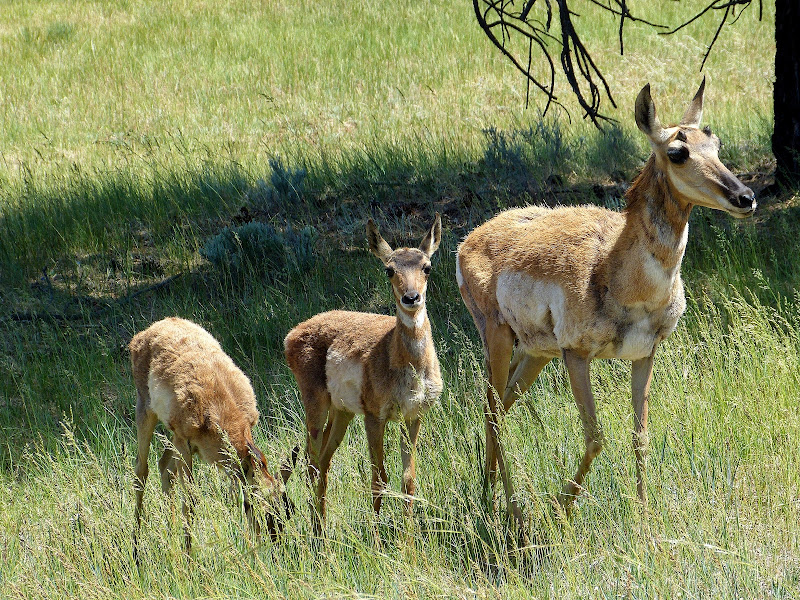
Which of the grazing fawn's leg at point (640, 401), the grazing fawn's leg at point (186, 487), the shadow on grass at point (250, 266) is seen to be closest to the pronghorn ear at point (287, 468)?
the grazing fawn's leg at point (186, 487)

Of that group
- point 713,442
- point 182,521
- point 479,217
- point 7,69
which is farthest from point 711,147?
point 7,69

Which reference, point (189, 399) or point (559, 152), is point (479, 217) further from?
point (189, 399)

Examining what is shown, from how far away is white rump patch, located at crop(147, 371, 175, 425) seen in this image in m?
6.38

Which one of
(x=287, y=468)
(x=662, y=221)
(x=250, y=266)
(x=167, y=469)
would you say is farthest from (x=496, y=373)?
(x=250, y=266)

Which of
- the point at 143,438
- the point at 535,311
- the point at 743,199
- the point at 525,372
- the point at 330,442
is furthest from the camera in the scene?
the point at 143,438

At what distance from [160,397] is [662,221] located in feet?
11.6

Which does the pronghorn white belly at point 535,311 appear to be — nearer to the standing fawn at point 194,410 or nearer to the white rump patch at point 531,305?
the white rump patch at point 531,305

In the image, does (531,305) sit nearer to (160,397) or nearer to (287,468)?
(287,468)

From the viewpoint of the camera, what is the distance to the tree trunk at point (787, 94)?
9.41m

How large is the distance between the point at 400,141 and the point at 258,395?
588 cm

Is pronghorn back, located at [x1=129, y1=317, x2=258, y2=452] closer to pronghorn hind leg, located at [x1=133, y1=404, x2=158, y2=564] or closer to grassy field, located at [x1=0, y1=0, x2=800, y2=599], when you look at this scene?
pronghorn hind leg, located at [x1=133, y1=404, x2=158, y2=564]

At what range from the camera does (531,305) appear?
542 cm

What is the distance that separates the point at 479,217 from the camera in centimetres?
1041

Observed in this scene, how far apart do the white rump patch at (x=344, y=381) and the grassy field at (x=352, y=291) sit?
0.42 m
